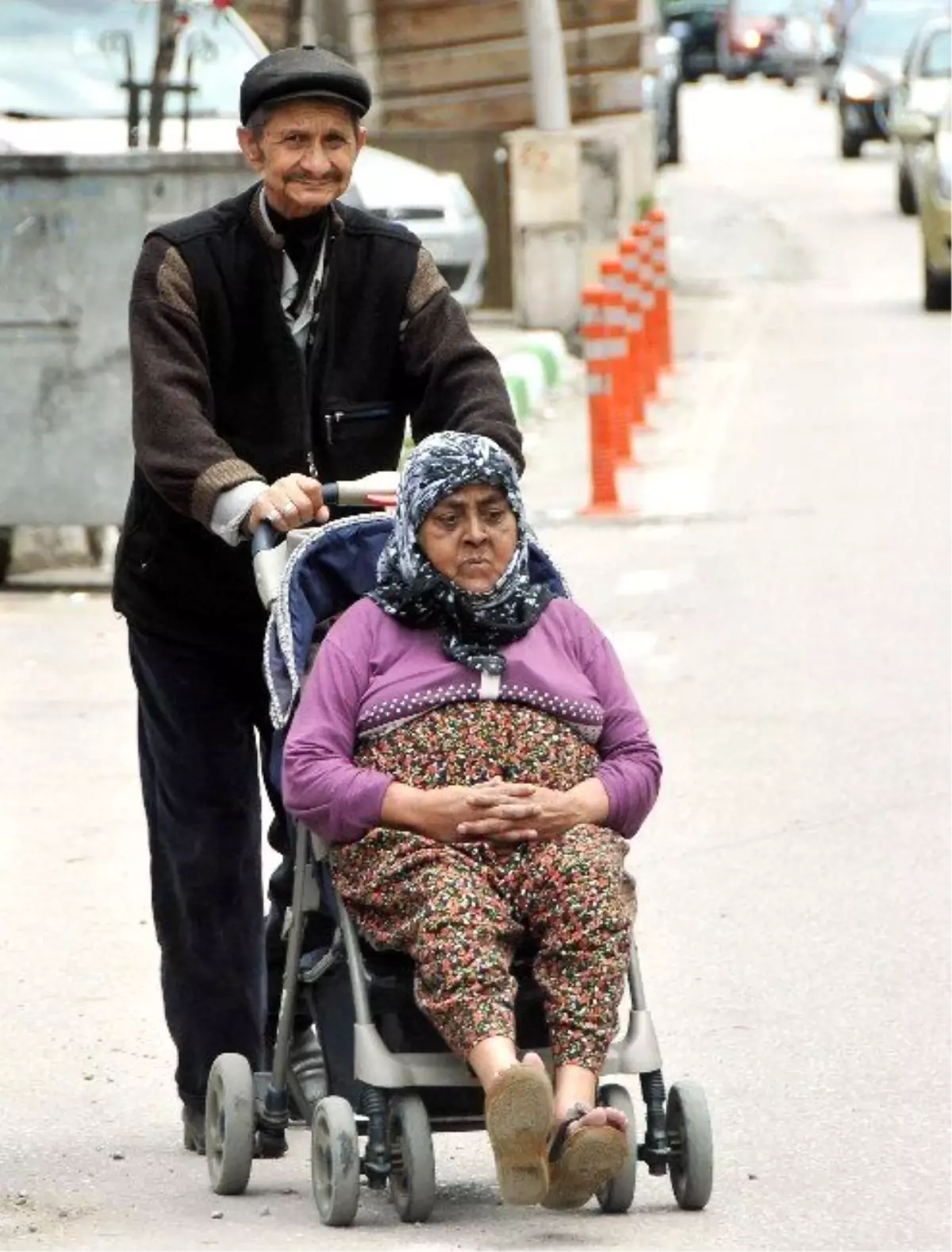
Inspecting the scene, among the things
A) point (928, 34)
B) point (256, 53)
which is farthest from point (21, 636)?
point (928, 34)

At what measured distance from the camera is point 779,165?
147 ft

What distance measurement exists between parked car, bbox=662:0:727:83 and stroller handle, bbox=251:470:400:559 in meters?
66.6

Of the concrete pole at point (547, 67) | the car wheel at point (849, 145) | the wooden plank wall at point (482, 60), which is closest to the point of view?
the concrete pole at point (547, 67)

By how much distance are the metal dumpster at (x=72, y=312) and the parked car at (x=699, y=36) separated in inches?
2330

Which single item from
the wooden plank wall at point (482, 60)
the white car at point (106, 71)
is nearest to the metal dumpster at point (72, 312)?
the white car at point (106, 71)

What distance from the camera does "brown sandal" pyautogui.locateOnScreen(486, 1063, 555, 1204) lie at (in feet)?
16.6

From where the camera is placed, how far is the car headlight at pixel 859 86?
42438 millimetres

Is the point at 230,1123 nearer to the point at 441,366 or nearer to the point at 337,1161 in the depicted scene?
the point at 337,1161

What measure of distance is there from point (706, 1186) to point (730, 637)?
22.2 feet

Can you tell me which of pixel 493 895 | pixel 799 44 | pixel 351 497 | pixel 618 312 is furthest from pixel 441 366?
pixel 799 44

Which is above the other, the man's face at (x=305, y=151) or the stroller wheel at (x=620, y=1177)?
the man's face at (x=305, y=151)

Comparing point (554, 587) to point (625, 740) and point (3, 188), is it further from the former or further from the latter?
point (3, 188)

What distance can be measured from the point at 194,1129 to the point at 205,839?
553mm

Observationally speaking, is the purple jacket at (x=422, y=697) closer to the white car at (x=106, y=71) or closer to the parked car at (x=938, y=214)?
the white car at (x=106, y=71)
